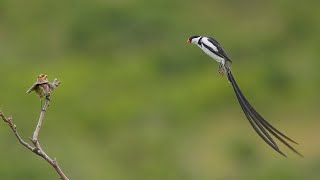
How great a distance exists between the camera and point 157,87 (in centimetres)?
1083

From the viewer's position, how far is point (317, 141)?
9070 millimetres

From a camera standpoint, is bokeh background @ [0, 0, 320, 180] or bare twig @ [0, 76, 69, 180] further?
bokeh background @ [0, 0, 320, 180]

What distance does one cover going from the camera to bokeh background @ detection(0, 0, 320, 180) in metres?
8.38

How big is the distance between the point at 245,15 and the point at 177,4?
108 centimetres

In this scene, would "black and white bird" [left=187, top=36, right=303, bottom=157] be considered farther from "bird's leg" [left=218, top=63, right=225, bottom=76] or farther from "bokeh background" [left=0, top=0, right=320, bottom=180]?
"bokeh background" [left=0, top=0, right=320, bottom=180]

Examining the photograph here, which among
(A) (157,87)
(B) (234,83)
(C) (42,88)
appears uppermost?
(A) (157,87)

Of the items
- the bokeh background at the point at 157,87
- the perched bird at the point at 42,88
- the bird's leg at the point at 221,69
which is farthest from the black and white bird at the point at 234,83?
the bokeh background at the point at 157,87

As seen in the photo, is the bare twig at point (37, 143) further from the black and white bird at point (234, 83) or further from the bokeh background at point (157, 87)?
the bokeh background at point (157, 87)

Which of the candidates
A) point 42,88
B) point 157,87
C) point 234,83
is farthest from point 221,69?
point 157,87

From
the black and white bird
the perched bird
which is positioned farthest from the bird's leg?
the perched bird

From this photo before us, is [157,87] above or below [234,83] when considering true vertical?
above

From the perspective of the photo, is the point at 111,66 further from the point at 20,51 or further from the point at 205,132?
the point at 205,132

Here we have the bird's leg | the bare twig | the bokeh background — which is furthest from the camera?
the bokeh background

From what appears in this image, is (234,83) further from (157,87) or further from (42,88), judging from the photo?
(157,87)
